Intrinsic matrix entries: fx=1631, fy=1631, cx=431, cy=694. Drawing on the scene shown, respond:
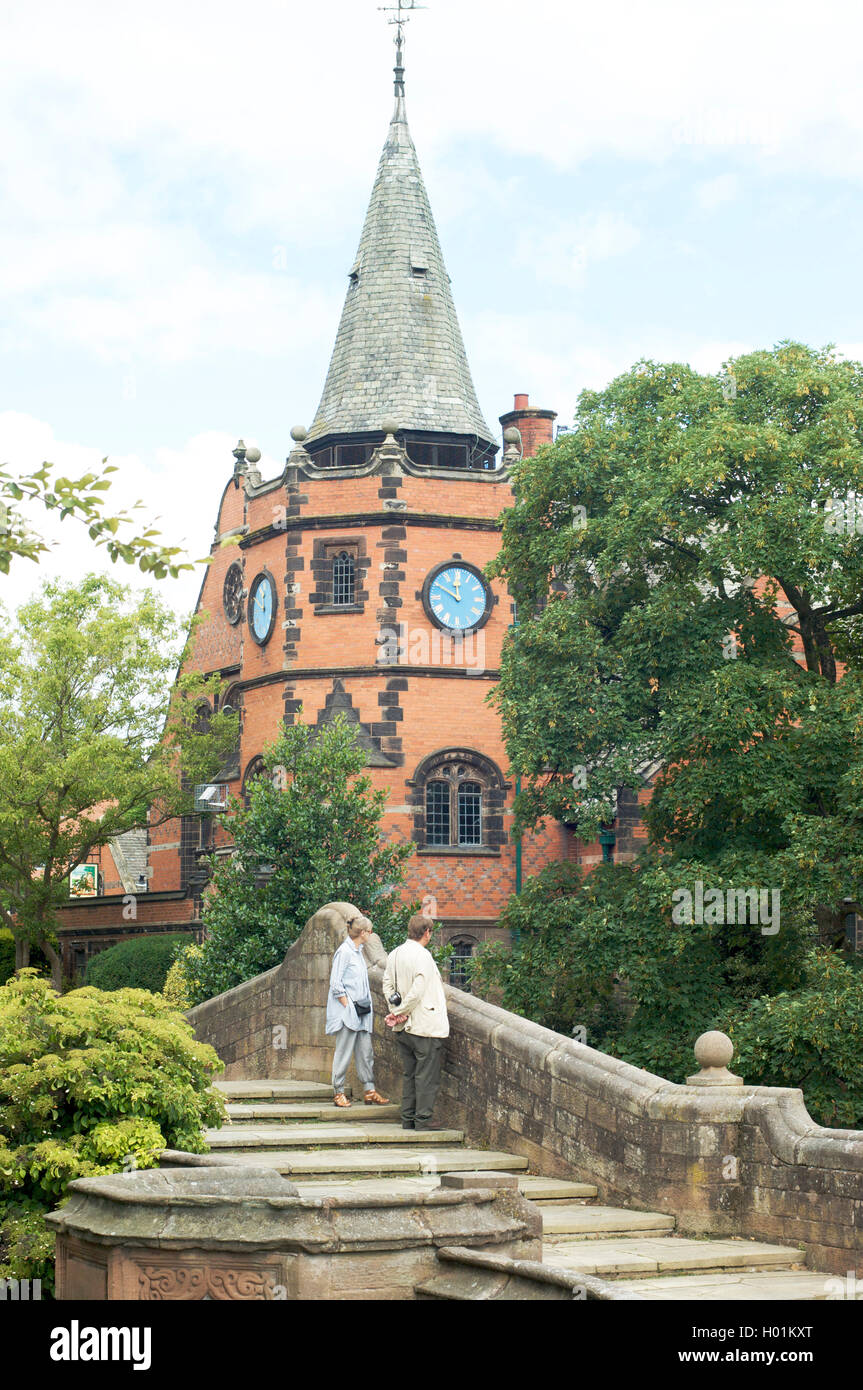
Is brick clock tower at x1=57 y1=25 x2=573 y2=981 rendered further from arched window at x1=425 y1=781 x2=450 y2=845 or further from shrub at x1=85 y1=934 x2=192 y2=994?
shrub at x1=85 y1=934 x2=192 y2=994

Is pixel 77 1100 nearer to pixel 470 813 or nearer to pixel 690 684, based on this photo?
pixel 690 684

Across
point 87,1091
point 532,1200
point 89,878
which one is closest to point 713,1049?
point 532,1200

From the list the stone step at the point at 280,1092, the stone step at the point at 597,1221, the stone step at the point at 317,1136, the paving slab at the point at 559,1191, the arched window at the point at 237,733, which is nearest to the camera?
the stone step at the point at 597,1221

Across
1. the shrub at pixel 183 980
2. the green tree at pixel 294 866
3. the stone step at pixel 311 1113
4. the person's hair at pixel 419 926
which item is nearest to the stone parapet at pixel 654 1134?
the stone step at pixel 311 1113

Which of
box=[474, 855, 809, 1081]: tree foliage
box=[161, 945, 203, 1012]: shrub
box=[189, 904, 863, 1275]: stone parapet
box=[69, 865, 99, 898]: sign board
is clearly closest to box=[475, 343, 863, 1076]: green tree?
box=[474, 855, 809, 1081]: tree foliage

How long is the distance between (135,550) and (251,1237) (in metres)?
3.20

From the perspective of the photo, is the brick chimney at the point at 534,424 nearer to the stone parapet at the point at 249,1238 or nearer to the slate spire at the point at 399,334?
the slate spire at the point at 399,334

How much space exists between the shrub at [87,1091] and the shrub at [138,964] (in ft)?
82.3

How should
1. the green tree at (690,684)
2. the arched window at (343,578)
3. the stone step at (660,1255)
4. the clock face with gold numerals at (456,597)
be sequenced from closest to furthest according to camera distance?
1. the stone step at (660,1255)
2. the green tree at (690,684)
3. the clock face with gold numerals at (456,597)
4. the arched window at (343,578)

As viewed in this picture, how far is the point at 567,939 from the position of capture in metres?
20.4

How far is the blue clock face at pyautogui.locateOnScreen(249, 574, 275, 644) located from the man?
23184 mm

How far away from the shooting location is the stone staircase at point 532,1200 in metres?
7.70
